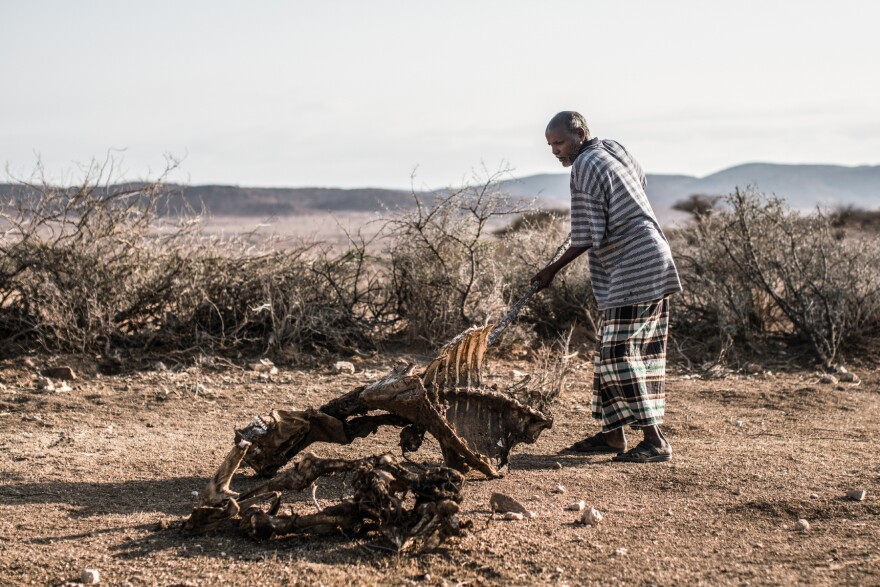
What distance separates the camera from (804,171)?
104 meters

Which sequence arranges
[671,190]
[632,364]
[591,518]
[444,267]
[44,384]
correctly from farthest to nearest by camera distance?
1. [671,190]
2. [444,267]
3. [44,384]
4. [632,364]
5. [591,518]

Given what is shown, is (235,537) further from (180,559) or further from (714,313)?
(714,313)

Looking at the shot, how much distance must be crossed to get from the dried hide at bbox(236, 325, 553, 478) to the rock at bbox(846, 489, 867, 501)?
4.97ft

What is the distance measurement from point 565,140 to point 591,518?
7.07ft

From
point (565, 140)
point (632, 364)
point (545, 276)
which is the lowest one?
point (632, 364)

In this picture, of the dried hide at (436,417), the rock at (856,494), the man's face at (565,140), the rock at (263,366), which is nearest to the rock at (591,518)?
the dried hide at (436,417)

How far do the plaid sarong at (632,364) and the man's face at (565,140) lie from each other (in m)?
0.92

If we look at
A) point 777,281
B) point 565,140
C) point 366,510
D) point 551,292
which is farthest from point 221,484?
point 777,281

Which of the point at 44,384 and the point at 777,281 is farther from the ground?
the point at 777,281

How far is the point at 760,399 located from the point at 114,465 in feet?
16.1

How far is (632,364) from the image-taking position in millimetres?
5125

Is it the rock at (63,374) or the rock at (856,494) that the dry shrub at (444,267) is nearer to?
the rock at (63,374)

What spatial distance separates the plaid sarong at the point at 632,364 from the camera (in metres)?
5.12

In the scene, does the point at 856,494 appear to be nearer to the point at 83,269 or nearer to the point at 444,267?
the point at 444,267
